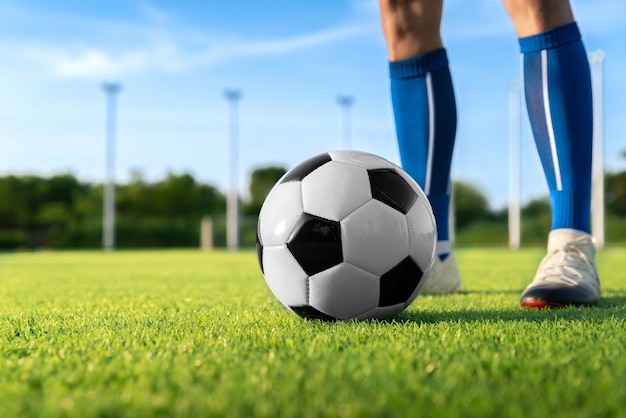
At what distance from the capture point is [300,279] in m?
1.94

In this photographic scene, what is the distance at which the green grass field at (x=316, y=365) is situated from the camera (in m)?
0.99

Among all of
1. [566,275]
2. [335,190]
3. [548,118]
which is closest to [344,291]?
[335,190]

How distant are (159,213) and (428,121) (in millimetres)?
39769

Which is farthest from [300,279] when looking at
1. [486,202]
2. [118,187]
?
[118,187]

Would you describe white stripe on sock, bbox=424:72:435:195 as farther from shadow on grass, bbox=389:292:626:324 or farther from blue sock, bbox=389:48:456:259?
shadow on grass, bbox=389:292:626:324

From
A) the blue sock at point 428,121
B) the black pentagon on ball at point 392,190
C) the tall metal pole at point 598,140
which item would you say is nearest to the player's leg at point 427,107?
the blue sock at point 428,121

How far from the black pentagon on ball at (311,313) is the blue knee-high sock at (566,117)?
41.2 inches

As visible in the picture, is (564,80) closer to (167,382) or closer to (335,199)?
(335,199)

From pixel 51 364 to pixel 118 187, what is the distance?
1767 inches

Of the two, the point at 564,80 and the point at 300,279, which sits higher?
the point at 564,80

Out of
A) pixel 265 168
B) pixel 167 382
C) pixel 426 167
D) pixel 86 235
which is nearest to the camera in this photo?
pixel 167 382

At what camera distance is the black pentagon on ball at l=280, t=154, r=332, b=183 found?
2.04 meters

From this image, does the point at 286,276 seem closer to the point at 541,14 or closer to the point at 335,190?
the point at 335,190

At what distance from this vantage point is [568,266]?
7.75 feet
